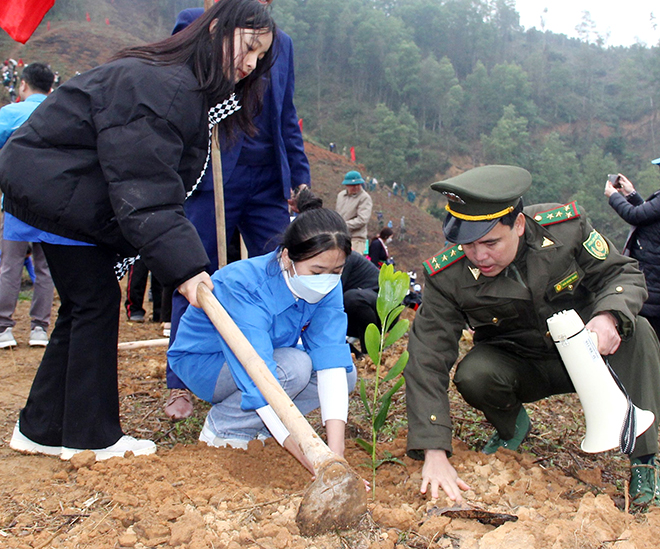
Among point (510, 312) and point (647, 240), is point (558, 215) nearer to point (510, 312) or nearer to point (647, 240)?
point (510, 312)

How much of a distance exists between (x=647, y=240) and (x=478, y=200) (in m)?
2.48

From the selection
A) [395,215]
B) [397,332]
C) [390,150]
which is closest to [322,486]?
[397,332]

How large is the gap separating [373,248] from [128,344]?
445 centimetres

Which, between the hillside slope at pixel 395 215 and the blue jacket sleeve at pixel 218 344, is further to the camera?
the hillside slope at pixel 395 215

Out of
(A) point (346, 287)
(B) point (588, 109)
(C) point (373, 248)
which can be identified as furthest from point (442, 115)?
(A) point (346, 287)

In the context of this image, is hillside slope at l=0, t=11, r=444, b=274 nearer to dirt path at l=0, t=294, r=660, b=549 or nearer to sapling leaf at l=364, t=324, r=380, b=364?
sapling leaf at l=364, t=324, r=380, b=364

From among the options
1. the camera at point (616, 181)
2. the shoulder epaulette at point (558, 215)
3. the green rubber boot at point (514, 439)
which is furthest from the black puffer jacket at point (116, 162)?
the camera at point (616, 181)

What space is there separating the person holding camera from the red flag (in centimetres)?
352

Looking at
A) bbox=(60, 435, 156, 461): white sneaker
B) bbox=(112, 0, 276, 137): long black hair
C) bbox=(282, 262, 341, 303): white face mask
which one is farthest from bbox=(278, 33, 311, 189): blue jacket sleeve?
bbox=(60, 435, 156, 461): white sneaker

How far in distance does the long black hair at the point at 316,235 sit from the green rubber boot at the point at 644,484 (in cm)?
119

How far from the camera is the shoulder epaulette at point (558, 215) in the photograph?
2127mm

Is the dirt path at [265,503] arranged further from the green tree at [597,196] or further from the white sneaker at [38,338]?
the green tree at [597,196]

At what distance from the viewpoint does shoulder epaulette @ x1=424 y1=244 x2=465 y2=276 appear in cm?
214

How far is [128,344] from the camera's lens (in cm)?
388
